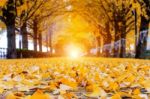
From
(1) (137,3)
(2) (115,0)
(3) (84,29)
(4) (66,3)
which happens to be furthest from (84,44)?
(1) (137,3)

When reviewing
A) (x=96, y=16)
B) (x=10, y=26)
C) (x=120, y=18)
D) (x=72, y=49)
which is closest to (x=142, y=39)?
(x=120, y=18)

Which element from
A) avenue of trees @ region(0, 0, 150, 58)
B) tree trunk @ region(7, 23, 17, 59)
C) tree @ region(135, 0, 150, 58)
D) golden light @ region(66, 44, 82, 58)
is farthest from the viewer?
golden light @ region(66, 44, 82, 58)

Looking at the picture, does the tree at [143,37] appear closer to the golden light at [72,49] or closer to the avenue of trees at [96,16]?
the avenue of trees at [96,16]

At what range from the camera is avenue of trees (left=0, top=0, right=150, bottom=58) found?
78.4ft

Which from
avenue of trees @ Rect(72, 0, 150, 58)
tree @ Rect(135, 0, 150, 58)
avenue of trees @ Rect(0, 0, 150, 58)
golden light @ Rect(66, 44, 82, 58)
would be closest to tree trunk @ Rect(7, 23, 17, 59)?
avenue of trees @ Rect(0, 0, 150, 58)

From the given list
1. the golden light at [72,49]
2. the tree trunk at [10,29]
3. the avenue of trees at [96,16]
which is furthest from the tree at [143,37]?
the golden light at [72,49]

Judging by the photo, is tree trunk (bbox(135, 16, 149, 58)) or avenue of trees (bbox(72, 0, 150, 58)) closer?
avenue of trees (bbox(72, 0, 150, 58))

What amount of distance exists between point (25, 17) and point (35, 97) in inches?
936

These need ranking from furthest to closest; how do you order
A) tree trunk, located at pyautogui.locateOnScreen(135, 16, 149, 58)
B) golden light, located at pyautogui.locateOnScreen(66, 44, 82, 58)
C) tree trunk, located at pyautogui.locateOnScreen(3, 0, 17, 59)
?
1. golden light, located at pyautogui.locateOnScreen(66, 44, 82, 58)
2. tree trunk, located at pyautogui.locateOnScreen(3, 0, 17, 59)
3. tree trunk, located at pyautogui.locateOnScreen(135, 16, 149, 58)

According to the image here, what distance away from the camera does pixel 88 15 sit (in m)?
37.9

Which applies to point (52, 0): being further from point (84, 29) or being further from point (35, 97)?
point (35, 97)

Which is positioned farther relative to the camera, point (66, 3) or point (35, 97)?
point (66, 3)

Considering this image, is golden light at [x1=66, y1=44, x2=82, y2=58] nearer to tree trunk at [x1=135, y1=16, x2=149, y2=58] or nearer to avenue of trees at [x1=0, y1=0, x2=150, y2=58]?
avenue of trees at [x1=0, y1=0, x2=150, y2=58]

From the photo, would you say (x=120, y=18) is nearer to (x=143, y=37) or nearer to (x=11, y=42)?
(x=143, y=37)
